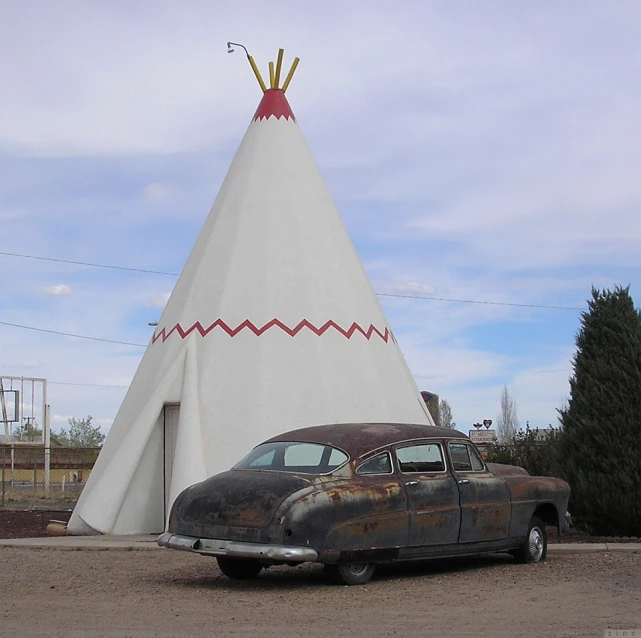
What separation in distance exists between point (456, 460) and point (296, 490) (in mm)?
1670

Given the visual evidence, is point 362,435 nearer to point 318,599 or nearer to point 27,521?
point 318,599

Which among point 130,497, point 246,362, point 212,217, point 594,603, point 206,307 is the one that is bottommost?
point 594,603

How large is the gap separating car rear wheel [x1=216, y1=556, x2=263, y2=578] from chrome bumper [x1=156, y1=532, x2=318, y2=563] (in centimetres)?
39

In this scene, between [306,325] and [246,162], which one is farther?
[246,162]

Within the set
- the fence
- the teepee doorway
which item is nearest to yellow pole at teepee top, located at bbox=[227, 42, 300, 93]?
the teepee doorway

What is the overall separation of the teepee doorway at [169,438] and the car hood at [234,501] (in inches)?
165

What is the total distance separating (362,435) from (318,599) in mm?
1418

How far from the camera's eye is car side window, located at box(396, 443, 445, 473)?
7.14 m

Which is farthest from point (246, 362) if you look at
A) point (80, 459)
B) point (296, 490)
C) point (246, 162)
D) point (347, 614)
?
point (80, 459)

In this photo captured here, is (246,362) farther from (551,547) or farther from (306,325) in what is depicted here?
(551,547)

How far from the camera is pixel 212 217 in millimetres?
12570

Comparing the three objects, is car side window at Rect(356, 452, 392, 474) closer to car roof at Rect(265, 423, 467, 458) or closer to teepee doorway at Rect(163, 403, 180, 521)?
car roof at Rect(265, 423, 467, 458)

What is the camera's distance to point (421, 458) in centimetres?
729

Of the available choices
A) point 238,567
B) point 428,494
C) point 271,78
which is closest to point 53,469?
point 271,78
